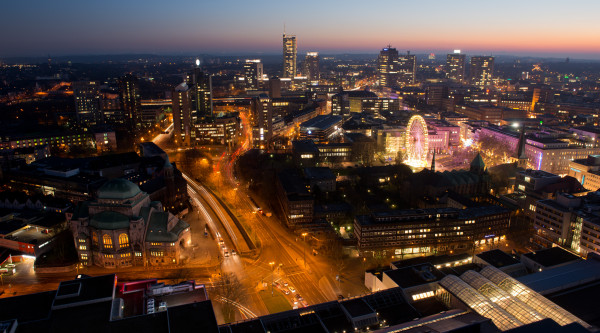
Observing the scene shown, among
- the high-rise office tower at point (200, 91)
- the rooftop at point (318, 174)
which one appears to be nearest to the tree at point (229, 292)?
the rooftop at point (318, 174)

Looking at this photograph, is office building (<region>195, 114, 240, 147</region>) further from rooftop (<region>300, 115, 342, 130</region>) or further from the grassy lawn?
the grassy lawn

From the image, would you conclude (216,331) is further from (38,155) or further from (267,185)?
(38,155)

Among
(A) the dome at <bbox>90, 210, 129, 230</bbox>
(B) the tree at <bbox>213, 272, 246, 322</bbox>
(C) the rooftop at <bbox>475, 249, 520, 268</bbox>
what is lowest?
(B) the tree at <bbox>213, 272, 246, 322</bbox>

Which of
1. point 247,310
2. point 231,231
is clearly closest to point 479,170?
point 231,231

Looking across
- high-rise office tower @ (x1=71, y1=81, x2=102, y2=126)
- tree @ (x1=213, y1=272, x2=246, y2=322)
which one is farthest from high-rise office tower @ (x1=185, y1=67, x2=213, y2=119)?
tree @ (x1=213, y1=272, x2=246, y2=322)

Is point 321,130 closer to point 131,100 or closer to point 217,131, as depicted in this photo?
point 217,131

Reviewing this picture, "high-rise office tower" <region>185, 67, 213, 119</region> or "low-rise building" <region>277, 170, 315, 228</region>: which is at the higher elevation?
"high-rise office tower" <region>185, 67, 213, 119</region>
